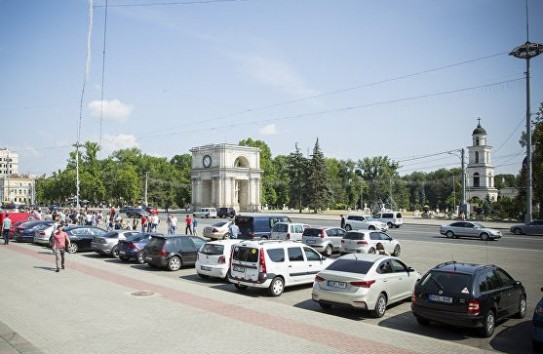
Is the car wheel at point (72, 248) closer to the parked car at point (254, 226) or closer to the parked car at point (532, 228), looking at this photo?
the parked car at point (254, 226)

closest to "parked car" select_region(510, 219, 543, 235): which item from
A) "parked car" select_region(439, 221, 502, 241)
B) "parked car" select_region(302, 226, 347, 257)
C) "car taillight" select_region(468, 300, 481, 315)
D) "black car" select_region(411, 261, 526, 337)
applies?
"parked car" select_region(439, 221, 502, 241)

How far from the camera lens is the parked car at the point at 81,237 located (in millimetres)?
24395

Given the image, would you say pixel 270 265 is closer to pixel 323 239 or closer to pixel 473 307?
pixel 473 307

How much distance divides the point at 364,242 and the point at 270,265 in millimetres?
10000

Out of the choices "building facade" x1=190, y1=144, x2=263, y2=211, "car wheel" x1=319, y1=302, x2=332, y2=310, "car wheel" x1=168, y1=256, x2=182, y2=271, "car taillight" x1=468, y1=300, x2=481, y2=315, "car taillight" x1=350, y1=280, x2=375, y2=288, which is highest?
"building facade" x1=190, y1=144, x2=263, y2=211

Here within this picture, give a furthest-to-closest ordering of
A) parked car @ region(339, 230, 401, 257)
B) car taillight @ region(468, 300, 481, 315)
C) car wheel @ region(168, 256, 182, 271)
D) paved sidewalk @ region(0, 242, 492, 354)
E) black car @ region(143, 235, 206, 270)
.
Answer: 1. parked car @ region(339, 230, 401, 257)
2. car wheel @ region(168, 256, 182, 271)
3. black car @ region(143, 235, 206, 270)
4. car taillight @ region(468, 300, 481, 315)
5. paved sidewalk @ region(0, 242, 492, 354)

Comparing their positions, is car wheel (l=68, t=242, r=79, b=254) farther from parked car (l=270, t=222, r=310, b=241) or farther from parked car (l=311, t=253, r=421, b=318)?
parked car (l=311, t=253, r=421, b=318)

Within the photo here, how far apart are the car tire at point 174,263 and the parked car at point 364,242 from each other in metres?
8.61

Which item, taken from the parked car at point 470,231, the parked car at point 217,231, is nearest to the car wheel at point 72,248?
the parked car at point 217,231

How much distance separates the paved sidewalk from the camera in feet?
28.1

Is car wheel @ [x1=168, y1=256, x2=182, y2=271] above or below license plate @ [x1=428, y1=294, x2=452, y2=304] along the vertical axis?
Answer: below

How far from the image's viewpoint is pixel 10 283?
1472 centimetres

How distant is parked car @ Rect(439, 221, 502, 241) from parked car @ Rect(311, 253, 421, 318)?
25.7 m

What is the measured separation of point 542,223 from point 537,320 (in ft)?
120
